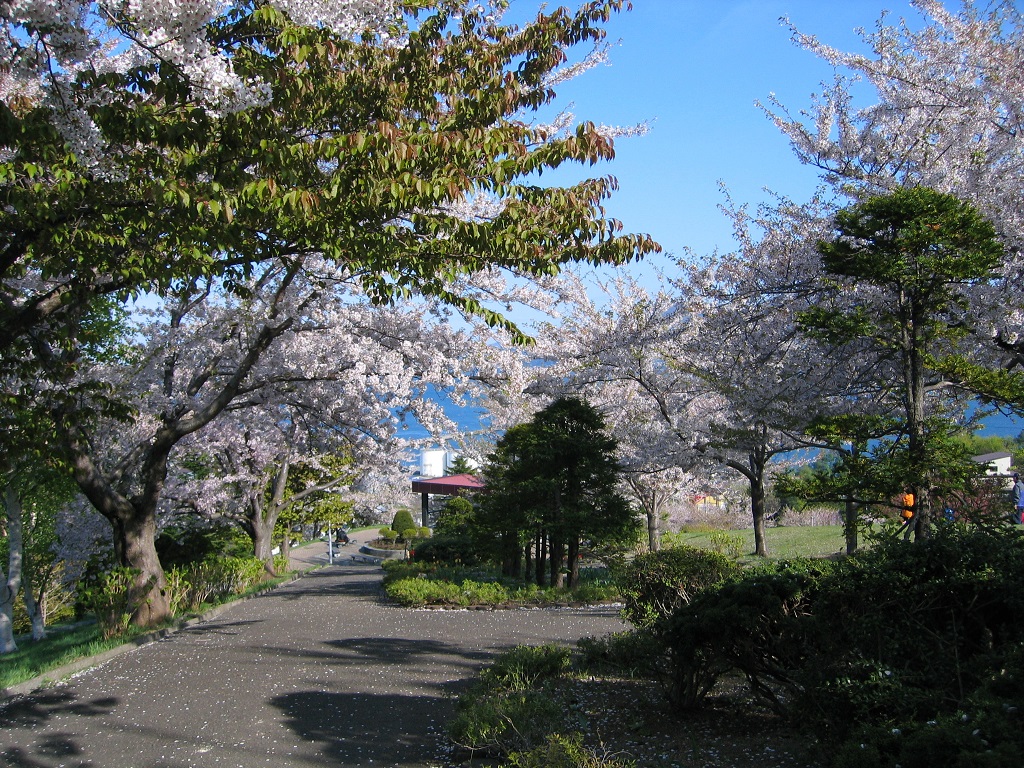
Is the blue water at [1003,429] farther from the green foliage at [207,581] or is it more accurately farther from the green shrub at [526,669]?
the green foliage at [207,581]

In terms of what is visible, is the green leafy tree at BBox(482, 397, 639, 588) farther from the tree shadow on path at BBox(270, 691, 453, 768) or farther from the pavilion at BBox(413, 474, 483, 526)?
the pavilion at BBox(413, 474, 483, 526)

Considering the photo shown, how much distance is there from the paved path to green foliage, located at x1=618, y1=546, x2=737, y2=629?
178 cm

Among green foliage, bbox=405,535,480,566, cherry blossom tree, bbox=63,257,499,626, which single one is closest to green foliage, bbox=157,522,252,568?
cherry blossom tree, bbox=63,257,499,626

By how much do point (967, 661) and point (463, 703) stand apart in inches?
141

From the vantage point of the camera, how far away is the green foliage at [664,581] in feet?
21.8

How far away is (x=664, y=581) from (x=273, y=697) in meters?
3.53

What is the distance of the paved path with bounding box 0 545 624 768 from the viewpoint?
17.9 feet

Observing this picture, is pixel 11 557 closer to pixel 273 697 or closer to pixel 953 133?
pixel 273 697

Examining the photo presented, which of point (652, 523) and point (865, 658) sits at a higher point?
point (652, 523)

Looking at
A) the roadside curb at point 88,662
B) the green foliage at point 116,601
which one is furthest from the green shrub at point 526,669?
the green foliage at point 116,601

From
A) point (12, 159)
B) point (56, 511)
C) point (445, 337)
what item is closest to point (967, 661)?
point (12, 159)

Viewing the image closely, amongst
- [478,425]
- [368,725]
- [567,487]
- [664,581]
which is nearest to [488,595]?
[567,487]

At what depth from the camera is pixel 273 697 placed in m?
6.87

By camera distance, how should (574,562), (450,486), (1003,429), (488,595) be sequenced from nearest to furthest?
(488,595), (574,562), (450,486), (1003,429)
